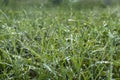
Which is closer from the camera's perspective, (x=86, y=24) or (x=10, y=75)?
(x=10, y=75)

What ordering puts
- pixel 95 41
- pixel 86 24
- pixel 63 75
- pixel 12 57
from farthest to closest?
1. pixel 86 24
2. pixel 95 41
3. pixel 12 57
4. pixel 63 75

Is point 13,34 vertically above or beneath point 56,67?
above

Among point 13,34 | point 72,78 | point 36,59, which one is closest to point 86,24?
point 13,34

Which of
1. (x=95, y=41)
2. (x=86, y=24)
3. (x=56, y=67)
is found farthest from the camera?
(x=86, y=24)

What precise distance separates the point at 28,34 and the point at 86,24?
55cm

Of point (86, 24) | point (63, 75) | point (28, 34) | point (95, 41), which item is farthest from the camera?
point (86, 24)

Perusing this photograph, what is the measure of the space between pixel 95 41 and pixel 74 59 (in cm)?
39

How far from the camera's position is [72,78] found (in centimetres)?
128

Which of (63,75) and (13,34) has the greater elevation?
(13,34)

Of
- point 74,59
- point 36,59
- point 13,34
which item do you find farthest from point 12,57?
point 74,59

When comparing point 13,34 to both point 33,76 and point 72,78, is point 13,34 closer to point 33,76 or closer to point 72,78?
point 33,76

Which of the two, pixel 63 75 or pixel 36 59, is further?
pixel 36 59

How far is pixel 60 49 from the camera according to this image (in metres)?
1.49

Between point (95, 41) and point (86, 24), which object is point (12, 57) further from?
point (86, 24)
